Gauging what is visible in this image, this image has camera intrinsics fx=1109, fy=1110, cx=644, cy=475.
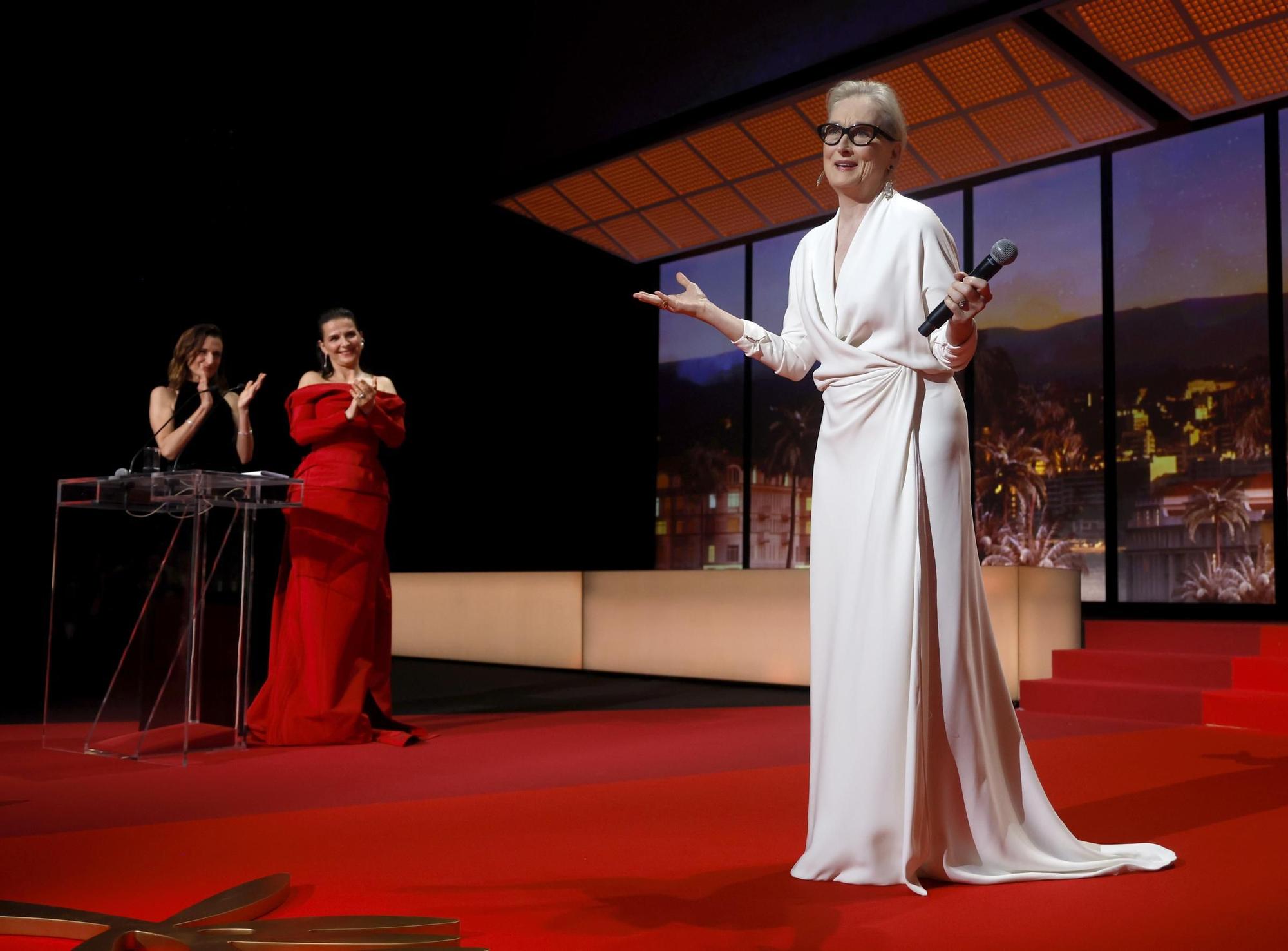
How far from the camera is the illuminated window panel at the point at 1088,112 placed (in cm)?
834

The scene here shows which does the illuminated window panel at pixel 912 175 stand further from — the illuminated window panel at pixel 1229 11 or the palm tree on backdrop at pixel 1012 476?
the illuminated window panel at pixel 1229 11

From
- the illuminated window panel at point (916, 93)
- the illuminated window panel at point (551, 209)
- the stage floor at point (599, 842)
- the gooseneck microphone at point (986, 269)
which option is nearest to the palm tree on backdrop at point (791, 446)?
the illuminated window panel at point (551, 209)

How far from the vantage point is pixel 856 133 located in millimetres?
2316

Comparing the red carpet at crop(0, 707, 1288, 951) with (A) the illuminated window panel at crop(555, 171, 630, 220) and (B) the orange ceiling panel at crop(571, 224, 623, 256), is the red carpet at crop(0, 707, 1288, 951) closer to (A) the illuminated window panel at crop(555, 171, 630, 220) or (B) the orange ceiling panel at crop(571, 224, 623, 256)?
(A) the illuminated window panel at crop(555, 171, 630, 220)

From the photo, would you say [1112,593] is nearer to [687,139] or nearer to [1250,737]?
[1250,737]

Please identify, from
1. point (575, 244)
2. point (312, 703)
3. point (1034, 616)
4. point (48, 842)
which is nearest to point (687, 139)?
point (575, 244)

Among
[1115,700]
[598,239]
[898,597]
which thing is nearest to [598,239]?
[598,239]

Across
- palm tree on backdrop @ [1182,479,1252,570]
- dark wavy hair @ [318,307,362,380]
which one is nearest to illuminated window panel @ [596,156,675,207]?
palm tree on backdrop @ [1182,479,1252,570]

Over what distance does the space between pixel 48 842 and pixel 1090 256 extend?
910cm

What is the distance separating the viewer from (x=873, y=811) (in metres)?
2.13

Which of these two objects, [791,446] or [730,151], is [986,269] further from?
[791,446]

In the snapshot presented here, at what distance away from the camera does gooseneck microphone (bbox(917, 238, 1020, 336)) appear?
→ 6.38 feet

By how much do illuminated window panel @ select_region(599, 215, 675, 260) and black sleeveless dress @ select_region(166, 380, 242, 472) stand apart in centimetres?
685

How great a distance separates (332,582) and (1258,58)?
725cm
